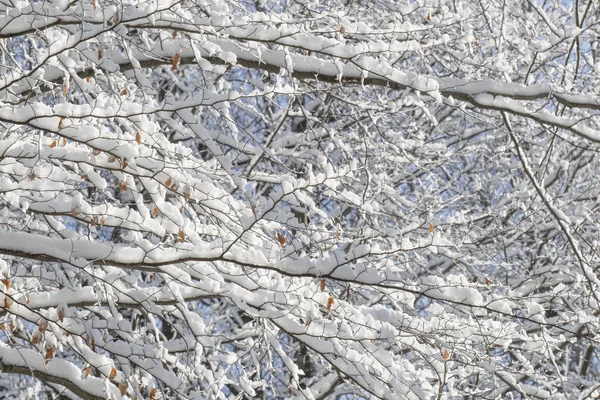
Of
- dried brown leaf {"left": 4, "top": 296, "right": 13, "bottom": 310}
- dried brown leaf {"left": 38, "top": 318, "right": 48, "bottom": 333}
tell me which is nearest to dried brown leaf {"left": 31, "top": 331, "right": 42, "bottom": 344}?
dried brown leaf {"left": 38, "top": 318, "right": 48, "bottom": 333}

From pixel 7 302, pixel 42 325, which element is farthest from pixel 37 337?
pixel 7 302

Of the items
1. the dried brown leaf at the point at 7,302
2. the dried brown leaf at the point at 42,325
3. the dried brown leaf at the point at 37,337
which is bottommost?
the dried brown leaf at the point at 37,337

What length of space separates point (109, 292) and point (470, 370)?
187 cm

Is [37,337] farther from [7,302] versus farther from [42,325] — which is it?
[7,302]

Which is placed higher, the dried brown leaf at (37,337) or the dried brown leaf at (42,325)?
the dried brown leaf at (42,325)

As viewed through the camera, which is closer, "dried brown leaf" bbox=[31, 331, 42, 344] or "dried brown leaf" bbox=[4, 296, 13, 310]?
"dried brown leaf" bbox=[4, 296, 13, 310]

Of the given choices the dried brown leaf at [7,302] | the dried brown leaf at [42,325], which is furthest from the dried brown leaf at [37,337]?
the dried brown leaf at [7,302]

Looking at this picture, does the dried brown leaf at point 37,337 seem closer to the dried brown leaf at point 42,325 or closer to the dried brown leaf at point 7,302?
the dried brown leaf at point 42,325

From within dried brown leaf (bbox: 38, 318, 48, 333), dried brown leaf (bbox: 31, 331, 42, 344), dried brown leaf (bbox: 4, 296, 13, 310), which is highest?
dried brown leaf (bbox: 4, 296, 13, 310)

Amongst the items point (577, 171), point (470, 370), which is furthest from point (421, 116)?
point (470, 370)

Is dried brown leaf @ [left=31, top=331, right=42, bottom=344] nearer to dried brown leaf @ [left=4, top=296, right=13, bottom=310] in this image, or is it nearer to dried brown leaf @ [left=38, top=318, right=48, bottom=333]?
dried brown leaf @ [left=38, top=318, right=48, bottom=333]

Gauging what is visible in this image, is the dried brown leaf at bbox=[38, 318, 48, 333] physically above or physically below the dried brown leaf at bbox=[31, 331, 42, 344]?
above

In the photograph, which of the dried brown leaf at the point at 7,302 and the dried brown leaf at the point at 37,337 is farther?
the dried brown leaf at the point at 37,337

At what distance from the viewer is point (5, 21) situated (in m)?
2.83
